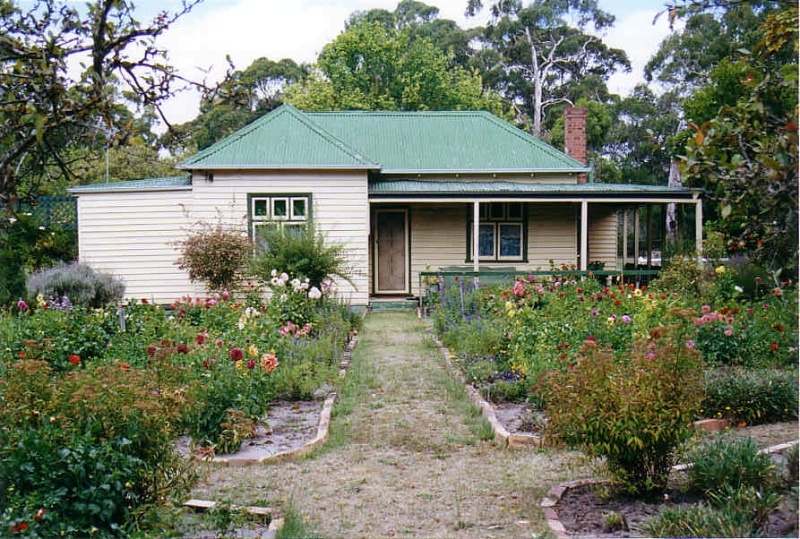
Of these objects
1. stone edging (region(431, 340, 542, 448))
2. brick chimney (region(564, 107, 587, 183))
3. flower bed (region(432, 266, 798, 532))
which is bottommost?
stone edging (region(431, 340, 542, 448))

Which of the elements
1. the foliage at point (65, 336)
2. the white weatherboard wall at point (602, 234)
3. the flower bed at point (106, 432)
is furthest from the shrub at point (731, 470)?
the white weatherboard wall at point (602, 234)

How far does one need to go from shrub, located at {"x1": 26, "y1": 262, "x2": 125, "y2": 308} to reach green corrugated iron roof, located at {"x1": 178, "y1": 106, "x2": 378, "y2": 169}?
3.35m

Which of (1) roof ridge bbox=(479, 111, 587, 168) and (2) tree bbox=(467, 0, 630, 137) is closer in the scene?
(2) tree bbox=(467, 0, 630, 137)

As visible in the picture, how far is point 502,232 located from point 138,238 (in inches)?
340

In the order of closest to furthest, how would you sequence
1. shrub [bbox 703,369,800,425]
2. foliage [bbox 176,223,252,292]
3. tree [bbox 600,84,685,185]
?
1. shrub [bbox 703,369,800,425]
2. foliage [bbox 176,223,252,292]
3. tree [bbox 600,84,685,185]

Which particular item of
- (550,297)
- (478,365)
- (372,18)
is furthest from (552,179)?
(478,365)

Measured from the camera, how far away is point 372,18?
18.1 m

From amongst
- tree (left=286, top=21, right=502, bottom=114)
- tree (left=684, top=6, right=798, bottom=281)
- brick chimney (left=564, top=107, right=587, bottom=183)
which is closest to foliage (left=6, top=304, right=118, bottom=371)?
tree (left=684, top=6, right=798, bottom=281)

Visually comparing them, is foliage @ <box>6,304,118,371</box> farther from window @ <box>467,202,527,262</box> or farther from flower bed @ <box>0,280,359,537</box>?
window @ <box>467,202,527,262</box>

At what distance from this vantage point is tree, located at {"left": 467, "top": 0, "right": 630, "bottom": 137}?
24.5 feet

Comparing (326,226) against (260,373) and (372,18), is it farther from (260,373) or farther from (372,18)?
(260,373)

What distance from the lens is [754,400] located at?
654cm

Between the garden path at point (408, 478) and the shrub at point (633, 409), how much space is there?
412mm

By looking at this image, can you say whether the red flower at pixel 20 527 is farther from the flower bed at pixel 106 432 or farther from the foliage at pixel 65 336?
the foliage at pixel 65 336
